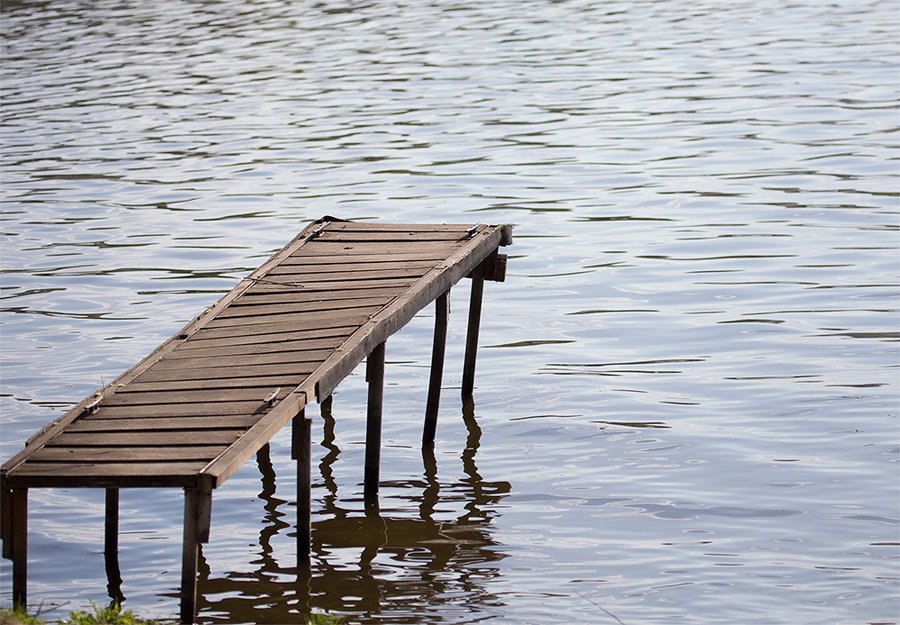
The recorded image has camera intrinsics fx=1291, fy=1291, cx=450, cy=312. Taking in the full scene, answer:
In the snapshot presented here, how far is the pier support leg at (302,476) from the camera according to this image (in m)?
7.21

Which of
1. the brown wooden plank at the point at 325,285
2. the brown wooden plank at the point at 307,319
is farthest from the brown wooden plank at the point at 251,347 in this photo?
the brown wooden plank at the point at 325,285

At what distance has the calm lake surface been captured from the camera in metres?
7.90

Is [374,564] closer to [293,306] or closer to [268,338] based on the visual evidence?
[268,338]

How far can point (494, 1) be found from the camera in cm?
3619

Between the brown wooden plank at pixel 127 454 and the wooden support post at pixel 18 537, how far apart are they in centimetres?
21

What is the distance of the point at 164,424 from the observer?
7.04 meters

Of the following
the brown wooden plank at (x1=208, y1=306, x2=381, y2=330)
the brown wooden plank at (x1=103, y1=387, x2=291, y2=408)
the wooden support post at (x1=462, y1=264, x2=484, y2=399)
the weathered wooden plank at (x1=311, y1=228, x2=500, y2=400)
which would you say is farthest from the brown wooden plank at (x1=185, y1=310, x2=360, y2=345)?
the wooden support post at (x1=462, y1=264, x2=484, y2=399)

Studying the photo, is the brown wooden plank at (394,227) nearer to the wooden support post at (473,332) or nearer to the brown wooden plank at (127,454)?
the wooden support post at (473,332)

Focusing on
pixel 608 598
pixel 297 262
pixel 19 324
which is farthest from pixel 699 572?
pixel 19 324

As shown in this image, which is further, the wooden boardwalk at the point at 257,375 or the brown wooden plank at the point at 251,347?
the brown wooden plank at the point at 251,347

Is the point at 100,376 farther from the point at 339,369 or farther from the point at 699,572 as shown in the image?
the point at 699,572

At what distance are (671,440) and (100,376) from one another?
4961 millimetres

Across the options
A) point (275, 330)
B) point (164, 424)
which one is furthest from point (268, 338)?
point (164, 424)

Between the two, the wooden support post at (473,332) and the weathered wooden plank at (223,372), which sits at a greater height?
the weathered wooden plank at (223,372)
